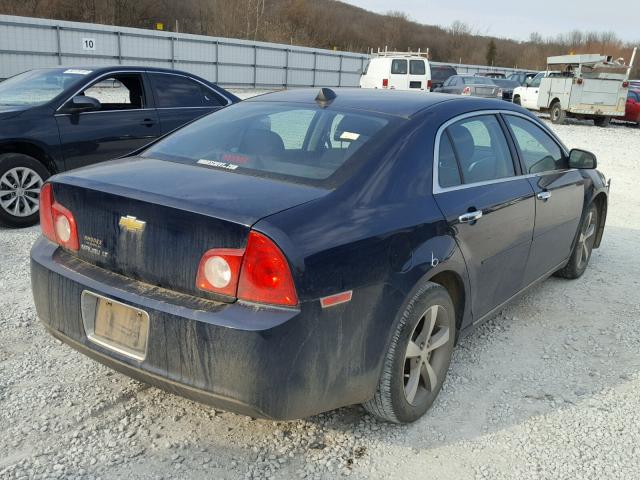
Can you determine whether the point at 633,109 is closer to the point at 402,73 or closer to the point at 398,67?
the point at 402,73

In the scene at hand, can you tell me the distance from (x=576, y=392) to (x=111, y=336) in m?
2.50

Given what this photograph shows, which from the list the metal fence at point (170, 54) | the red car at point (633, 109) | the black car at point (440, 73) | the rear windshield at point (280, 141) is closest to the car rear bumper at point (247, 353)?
the rear windshield at point (280, 141)

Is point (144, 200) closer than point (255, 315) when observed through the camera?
No

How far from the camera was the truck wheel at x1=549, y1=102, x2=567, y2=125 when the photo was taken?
20891 mm

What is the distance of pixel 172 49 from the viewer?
2667cm

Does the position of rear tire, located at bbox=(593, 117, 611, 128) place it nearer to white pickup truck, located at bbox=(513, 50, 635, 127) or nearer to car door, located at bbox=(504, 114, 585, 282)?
white pickup truck, located at bbox=(513, 50, 635, 127)

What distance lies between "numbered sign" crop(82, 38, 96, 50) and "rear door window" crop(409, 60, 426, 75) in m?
12.7

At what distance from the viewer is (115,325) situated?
2.46 meters

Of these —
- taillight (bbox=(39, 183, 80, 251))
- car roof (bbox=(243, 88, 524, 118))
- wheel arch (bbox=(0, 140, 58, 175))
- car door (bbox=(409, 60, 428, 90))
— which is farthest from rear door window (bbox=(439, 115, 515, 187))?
car door (bbox=(409, 60, 428, 90))

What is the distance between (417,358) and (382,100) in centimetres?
143

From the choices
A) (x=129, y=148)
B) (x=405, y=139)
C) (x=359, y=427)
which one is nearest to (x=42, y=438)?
(x=359, y=427)

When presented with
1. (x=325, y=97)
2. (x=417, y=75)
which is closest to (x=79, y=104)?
(x=325, y=97)

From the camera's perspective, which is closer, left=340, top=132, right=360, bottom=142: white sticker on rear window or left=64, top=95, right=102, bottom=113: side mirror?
left=340, top=132, right=360, bottom=142: white sticker on rear window

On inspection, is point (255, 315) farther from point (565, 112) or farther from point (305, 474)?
point (565, 112)
